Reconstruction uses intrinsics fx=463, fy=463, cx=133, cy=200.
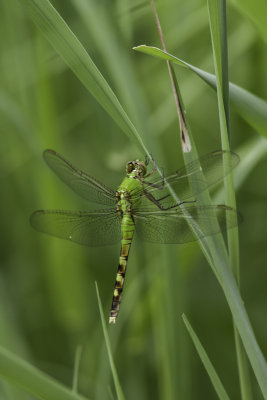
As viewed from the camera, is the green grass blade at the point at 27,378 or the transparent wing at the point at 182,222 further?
the transparent wing at the point at 182,222

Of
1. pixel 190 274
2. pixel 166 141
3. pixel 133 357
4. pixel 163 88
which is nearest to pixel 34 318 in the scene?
pixel 133 357

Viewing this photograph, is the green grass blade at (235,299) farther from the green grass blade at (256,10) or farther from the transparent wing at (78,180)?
the transparent wing at (78,180)

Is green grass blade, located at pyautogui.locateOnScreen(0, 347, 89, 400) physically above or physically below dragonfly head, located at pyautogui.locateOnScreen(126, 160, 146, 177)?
below

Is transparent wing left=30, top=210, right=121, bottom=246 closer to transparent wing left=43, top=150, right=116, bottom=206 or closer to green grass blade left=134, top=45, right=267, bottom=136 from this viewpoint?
transparent wing left=43, top=150, right=116, bottom=206

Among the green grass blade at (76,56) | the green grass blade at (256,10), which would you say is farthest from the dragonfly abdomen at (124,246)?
the green grass blade at (256,10)

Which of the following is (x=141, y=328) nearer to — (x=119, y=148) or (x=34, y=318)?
(x=34, y=318)

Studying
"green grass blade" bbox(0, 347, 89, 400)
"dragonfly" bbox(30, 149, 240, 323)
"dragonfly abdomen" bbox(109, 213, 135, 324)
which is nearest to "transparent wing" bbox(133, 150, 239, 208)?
"dragonfly" bbox(30, 149, 240, 323)

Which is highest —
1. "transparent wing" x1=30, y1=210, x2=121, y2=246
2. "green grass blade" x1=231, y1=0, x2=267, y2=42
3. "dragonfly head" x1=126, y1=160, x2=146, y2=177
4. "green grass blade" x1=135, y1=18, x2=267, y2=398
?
"green grass blade" x1=231, y1=0, x2=267, y2=42
